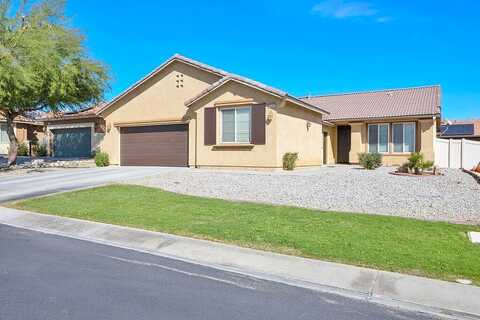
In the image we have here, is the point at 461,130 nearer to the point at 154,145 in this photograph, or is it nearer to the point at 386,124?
the point at 386,124

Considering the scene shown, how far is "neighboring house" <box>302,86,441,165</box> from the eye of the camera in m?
23.9

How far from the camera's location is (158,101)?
21.2 metres

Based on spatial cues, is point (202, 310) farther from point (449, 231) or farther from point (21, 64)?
point (21, 64)

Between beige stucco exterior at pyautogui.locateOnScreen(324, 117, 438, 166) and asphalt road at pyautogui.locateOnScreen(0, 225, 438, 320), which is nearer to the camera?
asphalt road at pyautogui.locateOnScreen(0, 225, 438, 320)

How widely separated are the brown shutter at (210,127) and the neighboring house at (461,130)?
2912 cm

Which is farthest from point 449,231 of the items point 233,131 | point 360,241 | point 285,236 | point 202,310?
point 233,131

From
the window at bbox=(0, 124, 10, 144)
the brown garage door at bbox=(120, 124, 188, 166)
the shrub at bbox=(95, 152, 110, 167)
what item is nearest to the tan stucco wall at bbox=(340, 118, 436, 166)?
the brown garage door at bbox=(120, 124, 188, 166)

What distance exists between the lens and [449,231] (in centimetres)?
787

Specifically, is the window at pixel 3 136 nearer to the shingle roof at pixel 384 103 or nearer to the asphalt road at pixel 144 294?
the shingle roof at pixel 384 103

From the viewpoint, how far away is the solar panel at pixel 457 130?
41469 millimetres

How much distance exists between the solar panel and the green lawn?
122 feet

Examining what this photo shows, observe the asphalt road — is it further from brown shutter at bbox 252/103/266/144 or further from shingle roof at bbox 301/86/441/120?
shingle roof at bbox 301/86/441/120

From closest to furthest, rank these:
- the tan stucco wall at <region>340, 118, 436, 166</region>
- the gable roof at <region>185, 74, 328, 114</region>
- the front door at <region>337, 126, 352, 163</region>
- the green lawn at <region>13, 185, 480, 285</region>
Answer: the green lawn at <region>13, 185, 480, 285</region>, the gable roof at <region>185, 74, 328, 114</region>, the tan stucco wall at <region>340, 118, 436, 166</region>, the front door at <region>337, 126, 352, 163</region>

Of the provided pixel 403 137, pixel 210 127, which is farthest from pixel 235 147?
pixel 403 137
